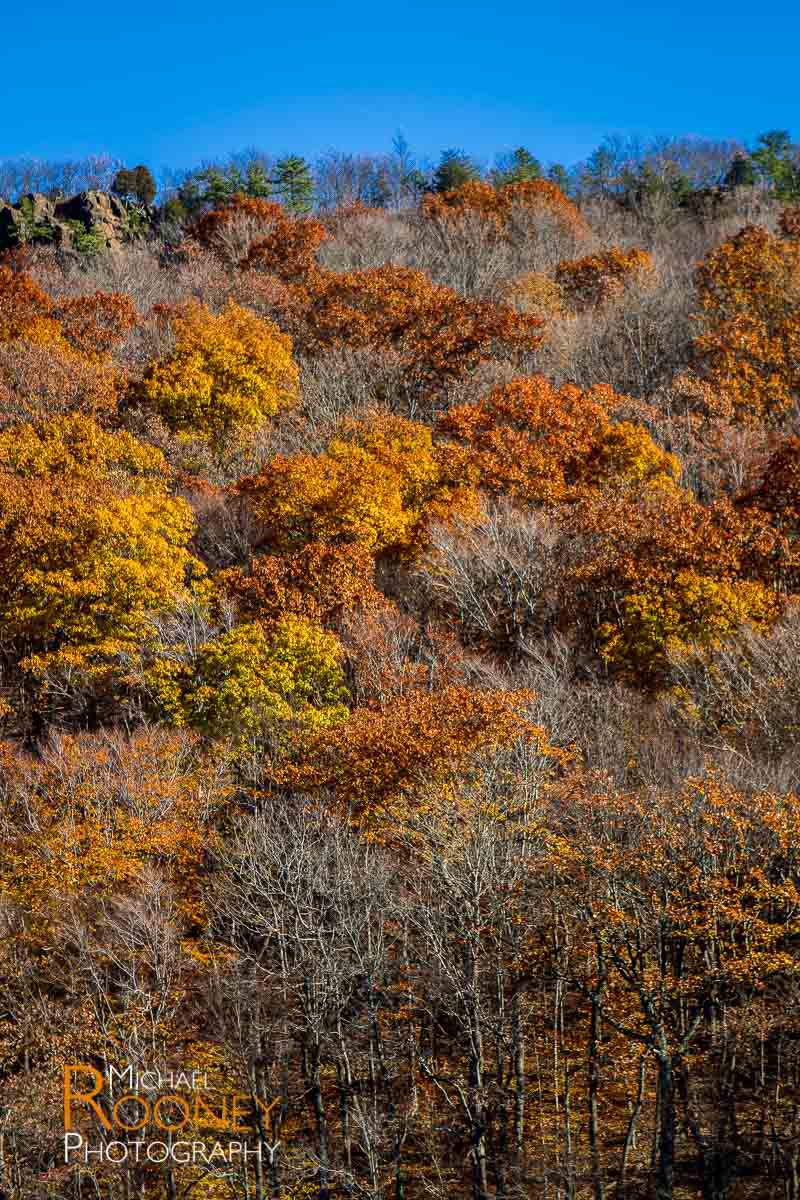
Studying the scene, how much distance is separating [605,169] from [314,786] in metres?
94.4

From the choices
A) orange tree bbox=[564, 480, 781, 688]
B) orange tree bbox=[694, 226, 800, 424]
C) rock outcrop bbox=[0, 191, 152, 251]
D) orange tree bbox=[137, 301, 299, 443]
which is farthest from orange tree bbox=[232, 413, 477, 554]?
rock outcrop bbox=[0, 191, 152, 251]

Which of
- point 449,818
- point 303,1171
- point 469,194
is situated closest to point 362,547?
point 449,818

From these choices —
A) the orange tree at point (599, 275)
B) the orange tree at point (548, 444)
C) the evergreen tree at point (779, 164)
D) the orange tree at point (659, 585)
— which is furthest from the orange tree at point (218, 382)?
the evergreen tree at point (779, 164)

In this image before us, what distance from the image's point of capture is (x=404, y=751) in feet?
92.3

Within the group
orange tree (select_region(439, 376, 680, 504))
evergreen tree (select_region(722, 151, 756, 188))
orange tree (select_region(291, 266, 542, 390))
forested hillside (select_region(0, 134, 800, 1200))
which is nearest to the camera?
forested hillside (select_region(0, 134, 800, 1200))

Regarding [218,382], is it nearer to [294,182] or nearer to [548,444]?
[548,444]

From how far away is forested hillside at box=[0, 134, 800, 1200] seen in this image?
24.4 metres

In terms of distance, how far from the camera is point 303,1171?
81.7ft

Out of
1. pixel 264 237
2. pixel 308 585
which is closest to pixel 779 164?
pixel 264 237

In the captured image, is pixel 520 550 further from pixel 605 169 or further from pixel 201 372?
pixel 605 169

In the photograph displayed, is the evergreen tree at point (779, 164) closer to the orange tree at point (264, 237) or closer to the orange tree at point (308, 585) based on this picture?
the orange tree at point (264, 237)

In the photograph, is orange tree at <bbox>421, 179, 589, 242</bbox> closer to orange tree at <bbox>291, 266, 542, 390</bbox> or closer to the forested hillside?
orange tree at <bbox>291, 266, 542, 390</bbox>

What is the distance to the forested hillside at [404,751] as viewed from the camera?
961 inches

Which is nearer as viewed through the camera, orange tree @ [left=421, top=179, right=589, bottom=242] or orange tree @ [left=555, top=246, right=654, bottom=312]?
orange tree @ [left=555, top=246, right=654, bottom=312]
